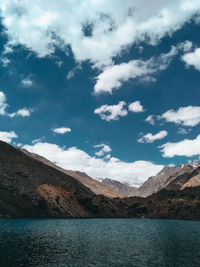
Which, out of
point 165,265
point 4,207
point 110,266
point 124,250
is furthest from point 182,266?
point 4,207

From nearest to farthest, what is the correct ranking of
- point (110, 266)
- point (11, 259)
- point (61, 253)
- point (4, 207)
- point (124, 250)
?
1. point (110, 266)
2. point (11, 259)
3. point (61, 253)
4. point (124, 250)
5. point (4, 207)

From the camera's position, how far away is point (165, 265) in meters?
49.9

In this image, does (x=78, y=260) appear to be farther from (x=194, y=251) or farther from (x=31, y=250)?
(x=194, y=251)

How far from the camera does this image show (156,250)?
66.0 metres

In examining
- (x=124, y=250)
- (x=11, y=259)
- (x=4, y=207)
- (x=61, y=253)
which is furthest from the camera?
(x=4, y=207)

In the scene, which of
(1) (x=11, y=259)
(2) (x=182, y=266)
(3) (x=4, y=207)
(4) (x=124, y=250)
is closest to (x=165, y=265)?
(2) (x=182, y=266)

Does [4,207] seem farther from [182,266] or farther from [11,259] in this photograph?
[182,266]

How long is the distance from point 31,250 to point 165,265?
109ft

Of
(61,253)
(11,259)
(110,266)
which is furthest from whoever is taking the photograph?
(61,253)

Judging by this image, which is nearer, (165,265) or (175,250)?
(165,265)

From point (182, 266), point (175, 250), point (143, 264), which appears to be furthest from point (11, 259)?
point (175, 250)

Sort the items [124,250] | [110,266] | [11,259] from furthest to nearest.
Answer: [124,250] < [11,259] < [110,266]

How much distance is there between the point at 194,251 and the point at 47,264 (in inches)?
1577

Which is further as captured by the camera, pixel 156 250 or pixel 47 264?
pixel 156 250
